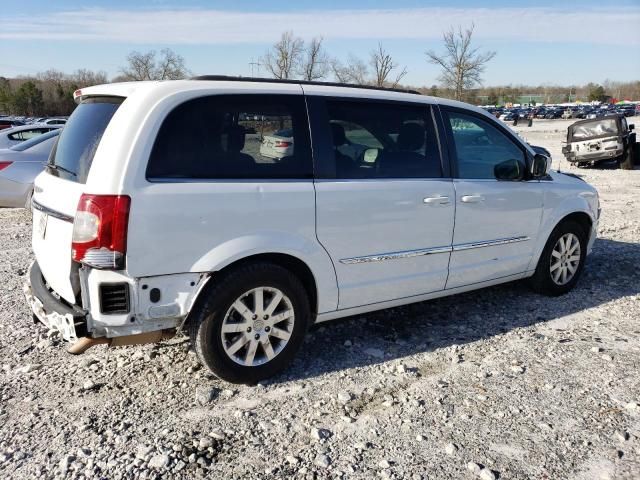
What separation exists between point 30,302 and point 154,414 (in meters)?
1.16

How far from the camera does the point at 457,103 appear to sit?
454 cm

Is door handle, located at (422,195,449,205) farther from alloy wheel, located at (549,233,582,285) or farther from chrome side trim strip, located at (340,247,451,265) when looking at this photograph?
alloy wheel, located at (549,233,582,285)

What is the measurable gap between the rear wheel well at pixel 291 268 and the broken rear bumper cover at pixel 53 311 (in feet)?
2.27

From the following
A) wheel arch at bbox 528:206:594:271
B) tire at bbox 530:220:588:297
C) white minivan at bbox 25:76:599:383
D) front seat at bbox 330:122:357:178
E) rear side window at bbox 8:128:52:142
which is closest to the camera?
white minivan at bbox 25:76:599:383

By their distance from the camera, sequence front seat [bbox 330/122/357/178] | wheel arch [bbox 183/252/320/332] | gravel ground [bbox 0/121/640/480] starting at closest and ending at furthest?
gravel ground [bbox 0/121/640/480] → wheel arch [bbox 183/252/320/332] → front seat [bbox 330/122/357/178]

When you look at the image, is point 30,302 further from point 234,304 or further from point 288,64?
point 288,64

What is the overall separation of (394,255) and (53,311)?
89.9 inches

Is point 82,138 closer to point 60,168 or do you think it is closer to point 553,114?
point 60,168

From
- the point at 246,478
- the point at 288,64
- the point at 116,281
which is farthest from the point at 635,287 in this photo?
the point at 288,64

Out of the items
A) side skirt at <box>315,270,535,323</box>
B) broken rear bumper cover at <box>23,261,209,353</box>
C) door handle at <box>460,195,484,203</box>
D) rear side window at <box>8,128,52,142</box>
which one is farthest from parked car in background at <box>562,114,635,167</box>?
broken rear bumper cover at <box>23,261,209,353</box>

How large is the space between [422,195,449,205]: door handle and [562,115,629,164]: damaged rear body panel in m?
15.3

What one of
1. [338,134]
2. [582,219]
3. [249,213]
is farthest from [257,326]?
[582,219]

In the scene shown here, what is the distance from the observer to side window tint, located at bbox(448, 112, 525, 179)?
14.5 ft

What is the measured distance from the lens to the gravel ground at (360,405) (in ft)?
9.23
